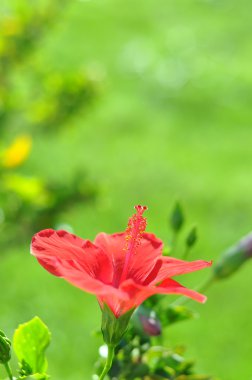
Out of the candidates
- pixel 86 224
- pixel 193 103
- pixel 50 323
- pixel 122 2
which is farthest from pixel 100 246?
pixel 122 2

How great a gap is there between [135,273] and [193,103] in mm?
6491

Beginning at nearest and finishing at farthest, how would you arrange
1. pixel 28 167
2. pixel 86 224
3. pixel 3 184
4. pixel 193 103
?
pixel 3 184 → pixel 86 224 → pixel 28 167 → pixel 193 103

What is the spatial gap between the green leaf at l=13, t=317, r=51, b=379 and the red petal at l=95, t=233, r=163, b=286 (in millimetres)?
96

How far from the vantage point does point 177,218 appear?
1151 millimetres

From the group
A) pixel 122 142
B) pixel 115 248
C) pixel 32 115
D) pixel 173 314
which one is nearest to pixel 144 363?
pixel 173 314

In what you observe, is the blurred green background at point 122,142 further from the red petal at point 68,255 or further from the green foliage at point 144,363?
the red petal at point 68,255

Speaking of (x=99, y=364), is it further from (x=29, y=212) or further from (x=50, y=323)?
(x=50, y=323)

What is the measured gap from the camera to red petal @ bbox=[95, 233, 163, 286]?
777mm

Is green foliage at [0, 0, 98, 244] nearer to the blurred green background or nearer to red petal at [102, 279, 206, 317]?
the blurred green background

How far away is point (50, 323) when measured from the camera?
3.68 metres

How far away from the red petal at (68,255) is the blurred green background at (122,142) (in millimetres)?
477

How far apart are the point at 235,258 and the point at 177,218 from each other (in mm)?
110

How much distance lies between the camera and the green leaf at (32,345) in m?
0.78

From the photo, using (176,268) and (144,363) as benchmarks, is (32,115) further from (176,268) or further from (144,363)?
(176,268)
